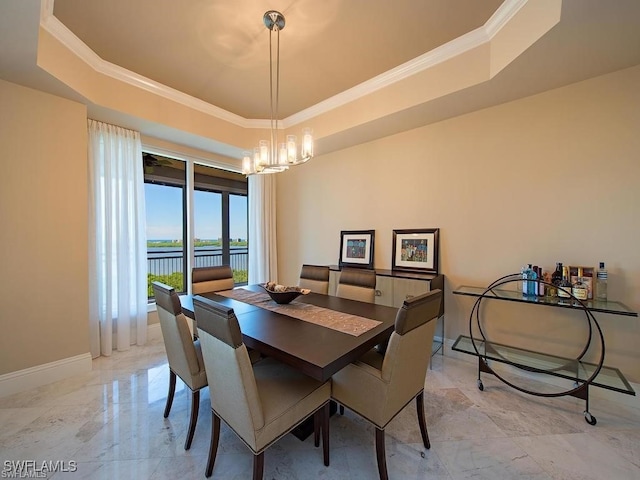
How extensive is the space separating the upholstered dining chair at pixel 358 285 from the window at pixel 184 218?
8.03 feet

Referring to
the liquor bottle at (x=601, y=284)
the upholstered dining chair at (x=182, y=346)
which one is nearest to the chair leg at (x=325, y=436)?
the upholstered dining chair at (x=182, y=346)

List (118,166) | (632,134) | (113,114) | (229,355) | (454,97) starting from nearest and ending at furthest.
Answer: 1. (229,355)
2. (632,134)
3. (454,97)
4. (113,114)
5. (118,166)

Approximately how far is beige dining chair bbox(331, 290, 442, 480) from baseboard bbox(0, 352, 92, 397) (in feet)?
8.77

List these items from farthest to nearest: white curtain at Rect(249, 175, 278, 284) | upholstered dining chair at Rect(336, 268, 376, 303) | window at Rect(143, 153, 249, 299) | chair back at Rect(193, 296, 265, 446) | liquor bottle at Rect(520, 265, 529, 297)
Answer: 1. white curtain at Rect(249, 175, 278, 284)
2. window at Rect(143, 153, 249, 299)
3. upholstered dining chair at Rect(336, 268, 376, 303)
4. liquor bottle at Rect(520, 265, 529, 297)
5. chair back at Rect(193, 296, 265, 446)

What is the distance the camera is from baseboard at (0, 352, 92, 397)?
2299 mm

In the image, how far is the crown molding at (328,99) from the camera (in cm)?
208

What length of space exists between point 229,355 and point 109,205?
9.30 feet

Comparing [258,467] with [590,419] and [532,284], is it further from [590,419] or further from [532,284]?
[532,284]

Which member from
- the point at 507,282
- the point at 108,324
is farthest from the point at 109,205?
the point at 507,282

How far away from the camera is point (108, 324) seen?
3039 millimetres

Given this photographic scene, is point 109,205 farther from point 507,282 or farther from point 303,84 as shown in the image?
point 507,282

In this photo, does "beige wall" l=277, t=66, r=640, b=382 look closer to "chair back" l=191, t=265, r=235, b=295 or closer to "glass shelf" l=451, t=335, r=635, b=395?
"glass shelf" l=451, t=335, r=635, b=395

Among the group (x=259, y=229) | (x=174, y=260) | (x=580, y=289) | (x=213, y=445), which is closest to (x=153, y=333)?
(x=174, y=260)

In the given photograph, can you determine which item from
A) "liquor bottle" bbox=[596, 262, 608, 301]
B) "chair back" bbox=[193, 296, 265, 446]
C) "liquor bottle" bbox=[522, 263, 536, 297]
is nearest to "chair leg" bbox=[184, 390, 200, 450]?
"chair back" bbox=[193, 296, 265, 446]
